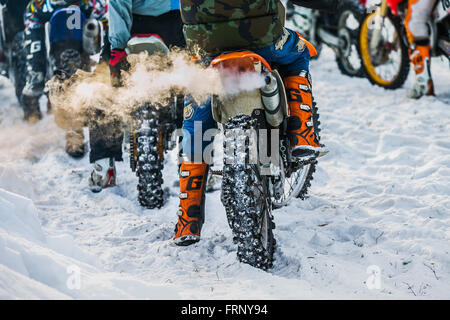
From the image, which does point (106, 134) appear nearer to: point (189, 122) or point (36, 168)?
point (36, 168)

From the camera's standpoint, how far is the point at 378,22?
19.5 feet

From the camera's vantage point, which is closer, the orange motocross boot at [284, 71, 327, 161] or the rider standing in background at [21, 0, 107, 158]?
the orange motocross boot at [284, 71, 327, 161]

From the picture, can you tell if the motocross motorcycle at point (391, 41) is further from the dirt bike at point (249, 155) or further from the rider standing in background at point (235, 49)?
the dirt bike at point (249, 155)

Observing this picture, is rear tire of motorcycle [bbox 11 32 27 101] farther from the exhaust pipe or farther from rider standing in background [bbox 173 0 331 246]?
the exhaust pipe

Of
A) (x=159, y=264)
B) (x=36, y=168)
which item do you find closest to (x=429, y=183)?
(x=159, y=264)

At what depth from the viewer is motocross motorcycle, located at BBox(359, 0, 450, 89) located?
194 inches

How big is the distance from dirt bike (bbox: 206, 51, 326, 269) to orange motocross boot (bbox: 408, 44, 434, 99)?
3.51 m

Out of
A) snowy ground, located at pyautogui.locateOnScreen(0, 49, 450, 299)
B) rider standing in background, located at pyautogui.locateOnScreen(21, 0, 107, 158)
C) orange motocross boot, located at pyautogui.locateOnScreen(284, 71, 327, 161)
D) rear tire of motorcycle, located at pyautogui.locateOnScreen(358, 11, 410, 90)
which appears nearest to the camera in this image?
snowy ground, located at pyautogui.locateOnScreen(0, 49, 450, 299)

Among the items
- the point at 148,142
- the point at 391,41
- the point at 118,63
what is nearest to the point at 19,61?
the point at 118,63

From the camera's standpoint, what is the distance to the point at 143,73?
339 cm

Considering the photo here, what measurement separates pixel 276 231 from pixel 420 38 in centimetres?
349

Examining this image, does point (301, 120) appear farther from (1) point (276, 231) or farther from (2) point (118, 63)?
(2) point (118, 63)

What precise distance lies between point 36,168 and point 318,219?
112 inches

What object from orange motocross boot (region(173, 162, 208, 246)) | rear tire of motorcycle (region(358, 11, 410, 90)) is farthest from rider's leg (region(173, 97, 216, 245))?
rear tire of motorcycle (region(358, 11, 410, 90))
